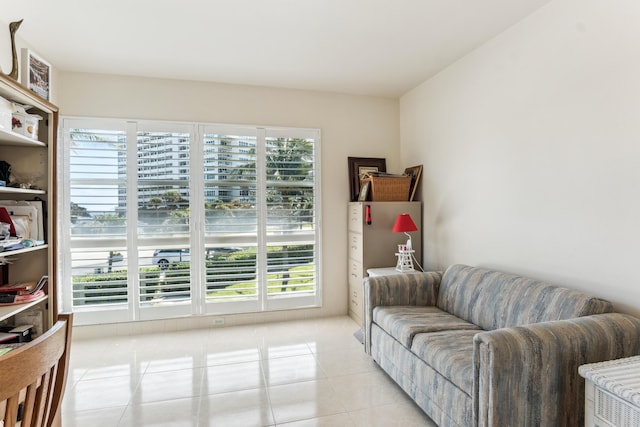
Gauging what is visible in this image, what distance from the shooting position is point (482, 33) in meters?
2.66

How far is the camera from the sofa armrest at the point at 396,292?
2.78 meters

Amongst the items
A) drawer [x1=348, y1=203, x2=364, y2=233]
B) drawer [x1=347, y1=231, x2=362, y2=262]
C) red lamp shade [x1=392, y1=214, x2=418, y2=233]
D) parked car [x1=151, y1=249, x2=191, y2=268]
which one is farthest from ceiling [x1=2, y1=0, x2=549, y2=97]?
parked car [x1=151, y1=249, x2=191, y2=268]

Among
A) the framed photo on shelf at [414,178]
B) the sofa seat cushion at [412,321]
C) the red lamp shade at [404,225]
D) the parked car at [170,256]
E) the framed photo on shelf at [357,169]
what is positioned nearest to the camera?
the sofa seat cushion at [412,321]

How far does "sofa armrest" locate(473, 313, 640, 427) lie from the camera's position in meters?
1.47

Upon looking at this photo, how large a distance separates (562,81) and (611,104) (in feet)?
1.24

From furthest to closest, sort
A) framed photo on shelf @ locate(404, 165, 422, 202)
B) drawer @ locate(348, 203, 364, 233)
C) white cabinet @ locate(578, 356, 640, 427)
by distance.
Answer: framed photo on shelf @ locate(404, 165, 422, 202) → drawer @ locate(348, 203, 364, 233) → white cabinet @ locate(578, 356, 640, 427)

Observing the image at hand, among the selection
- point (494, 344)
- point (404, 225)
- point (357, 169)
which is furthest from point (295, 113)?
point (494, 344)

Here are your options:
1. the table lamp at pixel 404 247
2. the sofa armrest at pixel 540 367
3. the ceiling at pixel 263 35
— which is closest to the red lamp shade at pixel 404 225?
the table lamp at pixel 404 247

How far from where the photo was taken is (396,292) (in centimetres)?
279

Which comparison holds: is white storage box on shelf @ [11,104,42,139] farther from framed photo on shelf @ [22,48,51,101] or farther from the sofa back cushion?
the sofa back cushion

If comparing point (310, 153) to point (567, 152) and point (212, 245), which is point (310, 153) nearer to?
point (212, 245)

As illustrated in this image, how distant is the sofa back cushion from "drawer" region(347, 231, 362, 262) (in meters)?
1.03

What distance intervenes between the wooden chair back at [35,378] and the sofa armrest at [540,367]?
1.62 m

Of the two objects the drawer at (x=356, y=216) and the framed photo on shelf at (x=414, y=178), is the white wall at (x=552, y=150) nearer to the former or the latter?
the framed photo on shelf at (x=414, y=178)
